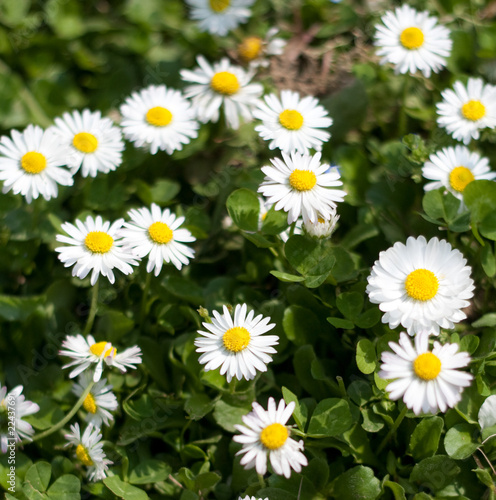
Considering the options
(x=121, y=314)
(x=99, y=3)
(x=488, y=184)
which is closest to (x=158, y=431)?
→ (x=121, y=314)

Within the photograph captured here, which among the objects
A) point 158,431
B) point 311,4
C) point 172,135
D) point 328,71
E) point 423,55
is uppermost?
point 311,4

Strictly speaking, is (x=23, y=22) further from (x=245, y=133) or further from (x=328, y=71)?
(x=328, y=71)

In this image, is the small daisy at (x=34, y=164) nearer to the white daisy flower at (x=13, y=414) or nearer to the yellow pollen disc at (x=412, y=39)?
the white daisy flower at (x=13, y=414)

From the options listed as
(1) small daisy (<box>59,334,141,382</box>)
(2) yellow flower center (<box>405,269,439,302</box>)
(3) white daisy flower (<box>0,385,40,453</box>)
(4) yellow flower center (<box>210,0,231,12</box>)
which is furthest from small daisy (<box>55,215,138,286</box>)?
(4) yellow flower center (<box>210,0,231,12</box>)

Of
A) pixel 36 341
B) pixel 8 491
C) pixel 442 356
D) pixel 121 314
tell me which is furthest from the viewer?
pixel 36 341

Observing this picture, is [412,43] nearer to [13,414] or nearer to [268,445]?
[268,445]

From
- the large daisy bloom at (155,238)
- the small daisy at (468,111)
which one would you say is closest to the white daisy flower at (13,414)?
the large daisy bloom at (155,238)

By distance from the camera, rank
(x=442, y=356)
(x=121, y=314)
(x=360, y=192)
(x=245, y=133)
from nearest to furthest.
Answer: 1. (x=442, y=356)
2. (x=121, y=314)
3. (x=360, y=192)
4. (x=245, y=133)
